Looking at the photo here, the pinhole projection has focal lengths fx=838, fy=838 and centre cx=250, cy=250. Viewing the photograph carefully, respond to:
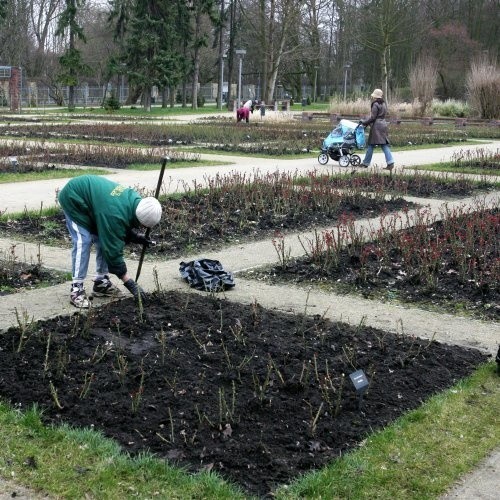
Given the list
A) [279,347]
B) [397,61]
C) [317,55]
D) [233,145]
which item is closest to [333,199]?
[279,347]

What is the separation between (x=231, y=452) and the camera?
391cm

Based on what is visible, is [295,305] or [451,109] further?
[451,109]

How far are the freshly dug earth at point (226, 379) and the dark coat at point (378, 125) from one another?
11.3m

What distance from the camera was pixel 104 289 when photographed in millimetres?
6641

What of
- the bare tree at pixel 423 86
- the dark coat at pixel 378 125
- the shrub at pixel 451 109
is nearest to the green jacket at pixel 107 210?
the dark coat at pixel 378 125

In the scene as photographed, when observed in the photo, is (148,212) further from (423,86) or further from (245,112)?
(423,86)

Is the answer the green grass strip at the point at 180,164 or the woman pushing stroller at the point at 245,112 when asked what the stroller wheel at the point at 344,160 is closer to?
the green grass strip at the point at 180,164

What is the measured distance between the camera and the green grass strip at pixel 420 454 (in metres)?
3.65

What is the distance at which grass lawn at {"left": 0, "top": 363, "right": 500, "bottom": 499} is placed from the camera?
11.8 feet

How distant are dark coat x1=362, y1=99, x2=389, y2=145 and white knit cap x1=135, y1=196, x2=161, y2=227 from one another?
11.6 metres

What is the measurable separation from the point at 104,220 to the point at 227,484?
9.01ft

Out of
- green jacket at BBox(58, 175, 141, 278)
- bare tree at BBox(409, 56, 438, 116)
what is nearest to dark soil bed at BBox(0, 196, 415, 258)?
green jacket at BBox(58, 175, 141, 278)

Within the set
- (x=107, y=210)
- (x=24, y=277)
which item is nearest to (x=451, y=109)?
(x=24, y=277)

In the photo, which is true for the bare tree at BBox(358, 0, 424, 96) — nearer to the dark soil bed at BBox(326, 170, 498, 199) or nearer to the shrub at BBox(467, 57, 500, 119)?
the shrub at BBox(467, 57, 500, 119)
